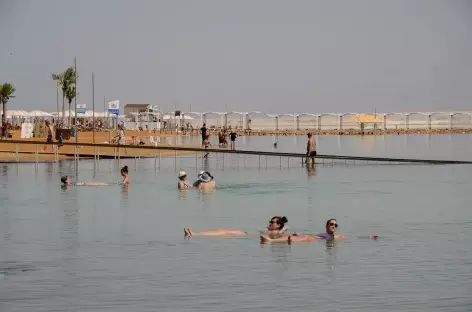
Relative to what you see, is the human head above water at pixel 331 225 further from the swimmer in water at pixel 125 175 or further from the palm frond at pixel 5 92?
the palm frond at pixel 5 92

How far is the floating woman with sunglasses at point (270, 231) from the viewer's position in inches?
905

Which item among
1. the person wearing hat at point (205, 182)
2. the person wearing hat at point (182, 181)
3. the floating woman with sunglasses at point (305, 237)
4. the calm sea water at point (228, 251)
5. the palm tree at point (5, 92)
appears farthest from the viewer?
the palm tree at point (5, 92)

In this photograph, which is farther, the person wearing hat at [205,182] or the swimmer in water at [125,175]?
the swimmer in water at [125,175]

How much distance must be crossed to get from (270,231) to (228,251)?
1714mm

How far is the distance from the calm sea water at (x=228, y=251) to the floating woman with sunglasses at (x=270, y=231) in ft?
1.42

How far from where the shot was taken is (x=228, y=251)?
2173 cm

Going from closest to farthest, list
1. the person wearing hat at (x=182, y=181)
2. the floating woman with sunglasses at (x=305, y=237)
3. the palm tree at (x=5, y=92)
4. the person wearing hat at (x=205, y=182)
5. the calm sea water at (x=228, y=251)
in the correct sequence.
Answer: the calm sea water at (x=228, y=251) < the floating woman with sunglasses at (x=305, y=237) < the person wearing hat at (x=182, y=181) < the person wearing hat at (x=205, y=182) < the palm tree at (x=5, y=92)

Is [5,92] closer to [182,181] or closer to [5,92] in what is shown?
[5,92]

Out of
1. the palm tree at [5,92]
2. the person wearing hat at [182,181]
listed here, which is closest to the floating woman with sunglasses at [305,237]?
the person wearing hat at [182,181]

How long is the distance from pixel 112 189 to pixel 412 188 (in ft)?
40.2

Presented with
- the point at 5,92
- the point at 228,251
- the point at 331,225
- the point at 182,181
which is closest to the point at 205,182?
the point at 182,181

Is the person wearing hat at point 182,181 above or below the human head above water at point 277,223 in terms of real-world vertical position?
above

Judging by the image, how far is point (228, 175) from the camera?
1944 inches

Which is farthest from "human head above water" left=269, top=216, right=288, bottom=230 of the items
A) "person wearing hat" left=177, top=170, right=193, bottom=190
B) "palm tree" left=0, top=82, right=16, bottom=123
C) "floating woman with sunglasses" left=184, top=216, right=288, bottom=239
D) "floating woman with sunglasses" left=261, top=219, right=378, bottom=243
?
"palm tree" left=0, top=82, right=16, bottom=123
